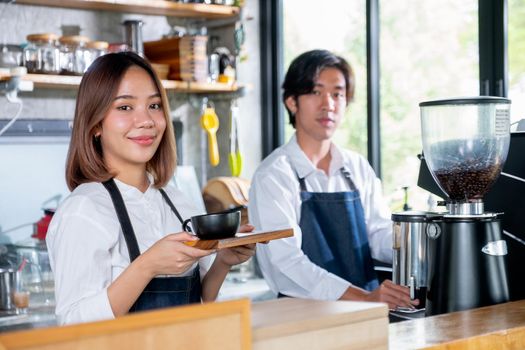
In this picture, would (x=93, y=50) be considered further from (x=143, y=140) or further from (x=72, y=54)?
(x=143, y=140)

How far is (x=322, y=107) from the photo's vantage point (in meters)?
3.21

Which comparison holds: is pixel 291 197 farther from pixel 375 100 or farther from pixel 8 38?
pixel 8 38

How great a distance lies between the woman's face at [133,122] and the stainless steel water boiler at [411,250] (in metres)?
0.72

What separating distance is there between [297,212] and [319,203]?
91 millimetres

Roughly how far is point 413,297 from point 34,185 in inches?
87.1

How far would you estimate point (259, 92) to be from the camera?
16.2 ft

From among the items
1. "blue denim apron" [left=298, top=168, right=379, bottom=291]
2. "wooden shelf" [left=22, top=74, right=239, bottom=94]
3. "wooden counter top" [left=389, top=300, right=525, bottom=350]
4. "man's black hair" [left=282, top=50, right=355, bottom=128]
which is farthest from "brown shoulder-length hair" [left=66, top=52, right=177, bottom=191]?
"wooden shelf" [left=22, top=74, right=239, bottom=94]

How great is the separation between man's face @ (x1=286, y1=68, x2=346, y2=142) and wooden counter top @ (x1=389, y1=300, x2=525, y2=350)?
1264 millimetres

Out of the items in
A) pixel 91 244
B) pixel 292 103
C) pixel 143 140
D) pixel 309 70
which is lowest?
pixel 91 244

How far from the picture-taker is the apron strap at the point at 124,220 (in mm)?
2061

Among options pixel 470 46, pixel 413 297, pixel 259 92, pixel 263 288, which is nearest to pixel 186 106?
pixel 259 92

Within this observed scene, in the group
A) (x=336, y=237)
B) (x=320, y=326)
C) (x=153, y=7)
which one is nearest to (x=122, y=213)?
(x=320, y=326)

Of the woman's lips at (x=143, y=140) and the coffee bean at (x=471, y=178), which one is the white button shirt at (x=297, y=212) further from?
the woman's lips at (x=143, y=140)

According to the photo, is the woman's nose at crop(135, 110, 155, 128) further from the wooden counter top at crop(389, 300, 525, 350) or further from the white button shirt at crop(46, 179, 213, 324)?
the wooden counter top at crop(389, 300, 525, 350)
